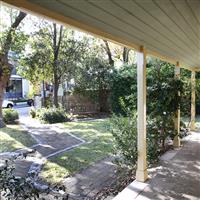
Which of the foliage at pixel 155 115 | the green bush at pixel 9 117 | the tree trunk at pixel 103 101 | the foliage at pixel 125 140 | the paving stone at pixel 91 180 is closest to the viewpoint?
the paving stone at pixel 91 180

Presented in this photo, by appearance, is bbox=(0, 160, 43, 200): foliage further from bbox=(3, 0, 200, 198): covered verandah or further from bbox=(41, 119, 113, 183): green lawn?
bbox=(41, 119, 113, 183): green lawn

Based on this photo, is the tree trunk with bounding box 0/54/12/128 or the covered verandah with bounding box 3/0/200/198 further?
the tree trunk with bounding box 0/54/12/128

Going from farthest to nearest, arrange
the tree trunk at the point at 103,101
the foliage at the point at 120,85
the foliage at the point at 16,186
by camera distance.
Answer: the tree trunk at the point at 103,101 → the foliage at the point at 120,85 → the foliage at the point at 16,186

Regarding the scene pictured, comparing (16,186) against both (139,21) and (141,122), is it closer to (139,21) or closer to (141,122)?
(139,21)

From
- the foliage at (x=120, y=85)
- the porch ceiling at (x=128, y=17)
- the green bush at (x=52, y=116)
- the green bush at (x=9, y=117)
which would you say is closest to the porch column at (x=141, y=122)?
the porch ceiling at (x=128, y=17)

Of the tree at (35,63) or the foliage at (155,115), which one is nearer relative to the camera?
the foliage at (155,115)

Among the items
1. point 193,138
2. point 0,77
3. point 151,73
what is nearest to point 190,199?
point 151,73

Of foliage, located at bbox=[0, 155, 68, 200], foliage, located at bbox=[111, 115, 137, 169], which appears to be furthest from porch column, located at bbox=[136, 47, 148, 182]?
foliage, located at bbox=[0, 155, 68, 200]

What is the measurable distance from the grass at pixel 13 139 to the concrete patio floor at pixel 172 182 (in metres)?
3.89

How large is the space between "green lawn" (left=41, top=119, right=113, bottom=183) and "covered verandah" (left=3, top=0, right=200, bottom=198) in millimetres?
1677

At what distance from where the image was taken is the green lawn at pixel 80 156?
558 centimetres

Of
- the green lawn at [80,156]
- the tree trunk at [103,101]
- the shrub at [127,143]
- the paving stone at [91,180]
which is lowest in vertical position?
the paving stone at [91,180]

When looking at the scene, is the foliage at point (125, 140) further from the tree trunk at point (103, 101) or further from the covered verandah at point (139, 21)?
the tree trunk at point (103, 101)

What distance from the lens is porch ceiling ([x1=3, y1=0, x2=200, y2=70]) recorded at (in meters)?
2.35
